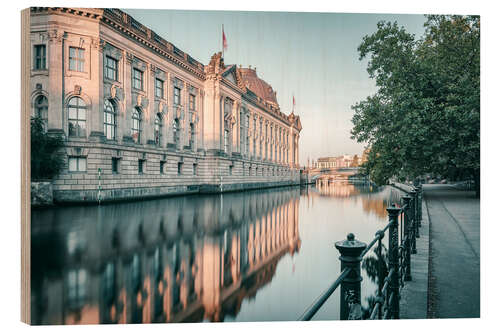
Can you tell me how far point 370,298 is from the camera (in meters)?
4.96

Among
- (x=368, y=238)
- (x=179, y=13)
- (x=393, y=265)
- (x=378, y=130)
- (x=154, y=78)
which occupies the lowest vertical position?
(x=368, y=238)

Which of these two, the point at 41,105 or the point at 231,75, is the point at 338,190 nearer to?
the point at 231,75

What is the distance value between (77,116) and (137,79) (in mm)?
5514

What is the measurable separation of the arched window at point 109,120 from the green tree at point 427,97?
12589 mm

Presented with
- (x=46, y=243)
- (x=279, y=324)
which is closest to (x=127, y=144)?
(x=46, y=243)

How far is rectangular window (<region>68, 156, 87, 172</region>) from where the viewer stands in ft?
47.8

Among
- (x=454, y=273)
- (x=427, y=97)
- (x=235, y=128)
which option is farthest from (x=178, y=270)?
(x=235, y=128)

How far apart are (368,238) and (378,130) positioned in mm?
3373

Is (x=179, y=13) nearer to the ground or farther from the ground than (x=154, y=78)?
nearer to the ground

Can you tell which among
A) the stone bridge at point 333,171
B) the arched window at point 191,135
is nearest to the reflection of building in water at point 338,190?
the stone bridge at point 333,171

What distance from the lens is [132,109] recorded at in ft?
63.1

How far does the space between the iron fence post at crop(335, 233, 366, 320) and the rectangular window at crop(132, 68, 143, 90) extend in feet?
63.6
